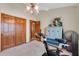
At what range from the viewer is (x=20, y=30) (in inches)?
79.2

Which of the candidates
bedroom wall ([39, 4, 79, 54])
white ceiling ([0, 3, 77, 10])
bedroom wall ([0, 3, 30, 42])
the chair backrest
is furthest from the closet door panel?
the chair backrest

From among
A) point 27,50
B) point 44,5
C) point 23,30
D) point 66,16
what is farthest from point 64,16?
point 27,50

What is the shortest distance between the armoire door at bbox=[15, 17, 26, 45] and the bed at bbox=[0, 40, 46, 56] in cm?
10

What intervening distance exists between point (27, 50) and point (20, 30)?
37cm

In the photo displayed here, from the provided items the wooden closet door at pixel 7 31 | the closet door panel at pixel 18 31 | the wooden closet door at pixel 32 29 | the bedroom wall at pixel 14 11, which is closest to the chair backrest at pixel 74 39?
the wooden closet door at pixel 32 29

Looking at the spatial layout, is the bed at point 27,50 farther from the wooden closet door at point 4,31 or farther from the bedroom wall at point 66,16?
the bedroom wall at point 66,16

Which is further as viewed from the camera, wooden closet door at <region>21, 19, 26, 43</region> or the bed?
wooden closet door at <region>21, 19, 26, 43</region>

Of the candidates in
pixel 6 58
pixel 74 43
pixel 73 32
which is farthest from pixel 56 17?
pixel 6 58

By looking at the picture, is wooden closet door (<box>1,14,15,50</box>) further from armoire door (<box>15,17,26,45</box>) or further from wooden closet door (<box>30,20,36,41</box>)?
wooden closet door (<box>30,20,36,41</box>)

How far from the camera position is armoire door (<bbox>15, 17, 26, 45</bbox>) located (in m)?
1.99

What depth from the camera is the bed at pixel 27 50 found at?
1.91m

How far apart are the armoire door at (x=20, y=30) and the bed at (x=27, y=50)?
98 mm

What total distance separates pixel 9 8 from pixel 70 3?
3.39 feet

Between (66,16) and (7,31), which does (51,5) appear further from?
(7,31)
